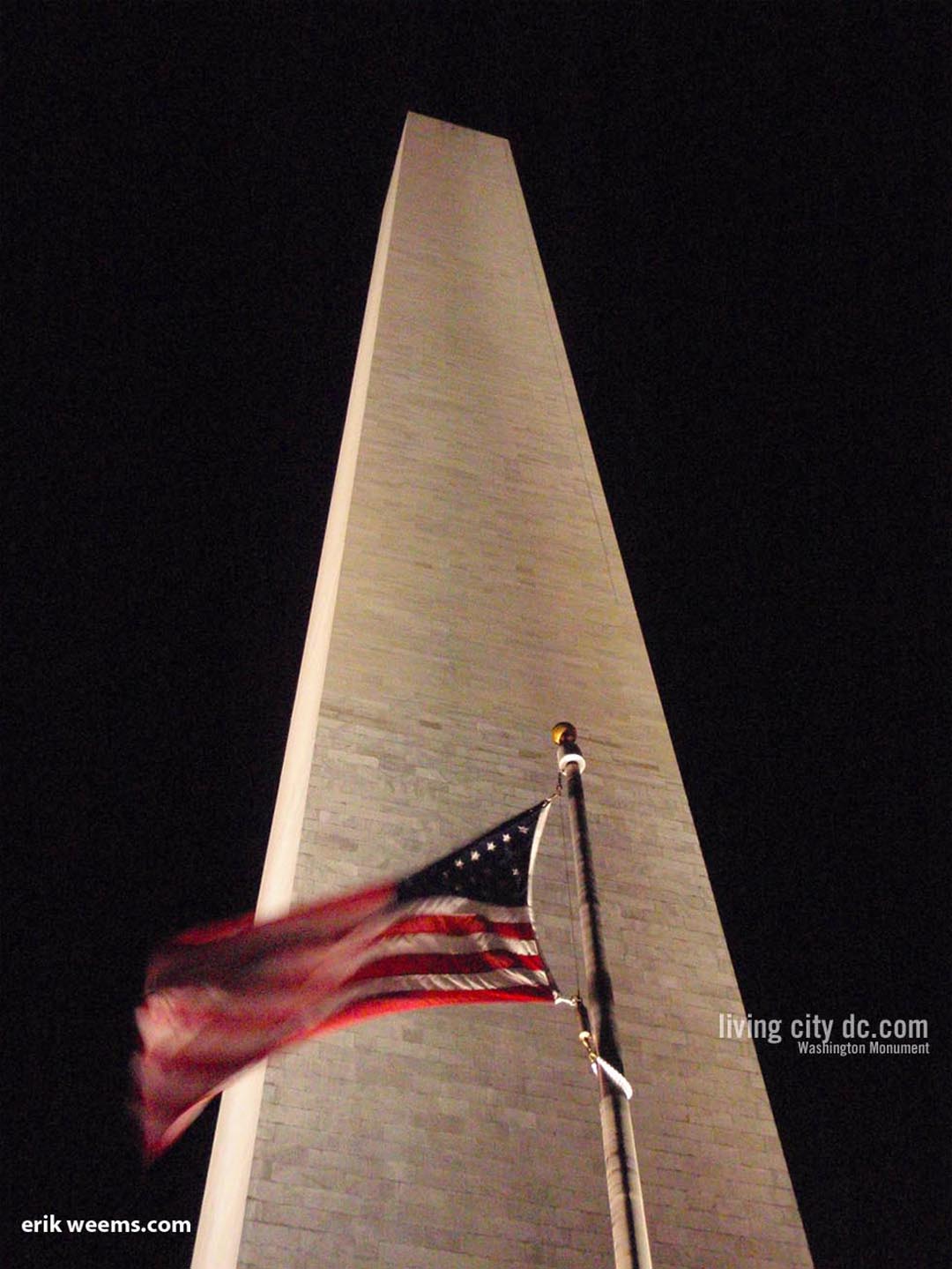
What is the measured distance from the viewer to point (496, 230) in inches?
591

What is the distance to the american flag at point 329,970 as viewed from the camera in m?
4.46

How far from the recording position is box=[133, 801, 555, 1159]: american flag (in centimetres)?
446

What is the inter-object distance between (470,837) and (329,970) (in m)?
2.64

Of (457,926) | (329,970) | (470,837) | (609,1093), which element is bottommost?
(609,1093)

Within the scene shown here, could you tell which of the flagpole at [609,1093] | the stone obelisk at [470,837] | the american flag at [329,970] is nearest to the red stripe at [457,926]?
the american flag at [329,970]

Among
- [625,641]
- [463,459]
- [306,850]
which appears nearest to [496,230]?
[463,459]

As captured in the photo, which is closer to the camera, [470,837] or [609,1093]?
[609,1093]

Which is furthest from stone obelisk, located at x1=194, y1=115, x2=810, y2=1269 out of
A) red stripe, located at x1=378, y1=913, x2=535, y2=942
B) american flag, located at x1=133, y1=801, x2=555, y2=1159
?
red stripe, located at x1=378, y1=913, x2=535, y2=942

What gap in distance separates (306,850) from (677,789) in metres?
2.57

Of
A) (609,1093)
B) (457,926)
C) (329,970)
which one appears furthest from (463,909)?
(609,1093)

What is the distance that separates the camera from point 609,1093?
436 centimetres

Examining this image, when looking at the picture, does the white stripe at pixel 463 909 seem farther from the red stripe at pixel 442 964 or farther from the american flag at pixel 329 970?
the red stripe at pixel 442 964

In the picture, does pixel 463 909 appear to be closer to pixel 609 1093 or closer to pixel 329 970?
pixel 329 970

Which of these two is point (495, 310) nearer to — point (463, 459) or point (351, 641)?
point (463, 459)
